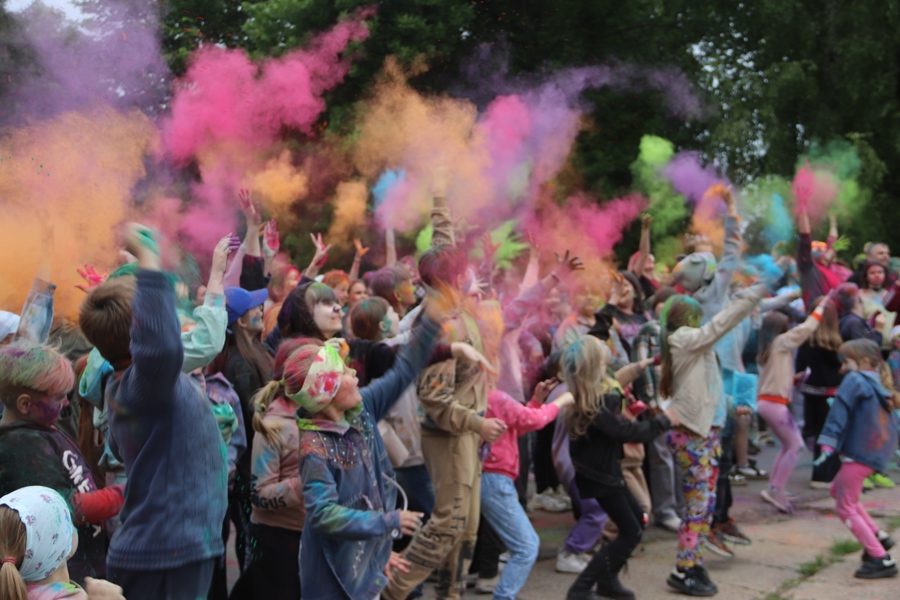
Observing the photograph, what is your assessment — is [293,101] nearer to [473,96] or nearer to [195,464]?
[473,96]

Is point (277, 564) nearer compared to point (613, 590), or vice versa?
point (277, 564)

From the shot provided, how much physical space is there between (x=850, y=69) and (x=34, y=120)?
15.3 m

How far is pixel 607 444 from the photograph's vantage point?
522 cm

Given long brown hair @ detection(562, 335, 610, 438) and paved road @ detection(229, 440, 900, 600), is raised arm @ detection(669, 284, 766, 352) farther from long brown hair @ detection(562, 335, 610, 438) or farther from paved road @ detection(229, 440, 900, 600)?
paved road @ detection(229, 440, 900, 600)

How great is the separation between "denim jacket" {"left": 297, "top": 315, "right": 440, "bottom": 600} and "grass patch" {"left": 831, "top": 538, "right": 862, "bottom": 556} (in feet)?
13.1

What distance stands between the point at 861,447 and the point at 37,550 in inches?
200

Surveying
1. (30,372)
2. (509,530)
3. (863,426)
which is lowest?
(509,530)

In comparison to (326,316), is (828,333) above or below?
below

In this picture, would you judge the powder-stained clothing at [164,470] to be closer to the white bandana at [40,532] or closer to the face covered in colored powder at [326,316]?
the white bandana at [40,532]

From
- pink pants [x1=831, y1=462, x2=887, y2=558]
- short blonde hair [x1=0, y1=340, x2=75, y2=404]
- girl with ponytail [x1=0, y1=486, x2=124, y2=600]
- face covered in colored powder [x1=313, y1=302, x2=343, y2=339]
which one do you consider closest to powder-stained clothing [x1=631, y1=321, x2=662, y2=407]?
pink pants [x1=831, y1=462, x2=887, y2=558]

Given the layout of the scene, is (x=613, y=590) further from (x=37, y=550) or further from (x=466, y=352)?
(x=37, y=550)

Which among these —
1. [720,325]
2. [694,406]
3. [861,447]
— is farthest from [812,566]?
[720,325]

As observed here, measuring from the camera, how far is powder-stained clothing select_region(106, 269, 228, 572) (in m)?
2.75

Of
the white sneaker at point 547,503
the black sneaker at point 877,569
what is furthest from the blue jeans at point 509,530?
the white sneaker at point 547,503
